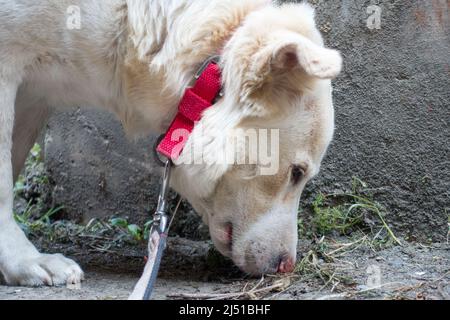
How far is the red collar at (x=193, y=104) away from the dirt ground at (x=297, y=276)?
0.61 meters

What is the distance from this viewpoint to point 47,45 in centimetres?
333

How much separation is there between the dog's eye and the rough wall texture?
0.71 m

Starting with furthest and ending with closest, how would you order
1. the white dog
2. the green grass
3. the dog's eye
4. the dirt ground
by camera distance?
the green grass, the dog's eye, the white dog, the dirt ground

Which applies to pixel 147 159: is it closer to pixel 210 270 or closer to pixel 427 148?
pixel 210 270

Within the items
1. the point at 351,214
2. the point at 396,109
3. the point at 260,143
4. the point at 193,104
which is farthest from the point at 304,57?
the point at 351,214

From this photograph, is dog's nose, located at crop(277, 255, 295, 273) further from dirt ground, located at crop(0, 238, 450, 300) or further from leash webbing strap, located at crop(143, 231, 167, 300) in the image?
leash webbing strap, located at crop(143, 231, 167, 300)

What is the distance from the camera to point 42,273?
10.6 ft

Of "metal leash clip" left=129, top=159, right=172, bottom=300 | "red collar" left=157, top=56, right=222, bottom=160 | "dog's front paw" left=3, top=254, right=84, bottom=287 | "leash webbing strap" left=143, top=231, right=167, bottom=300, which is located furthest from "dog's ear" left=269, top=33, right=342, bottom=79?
"dog's front paw" left=3, top=254, right=84, bottom=287

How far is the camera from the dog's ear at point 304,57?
280 centimetres

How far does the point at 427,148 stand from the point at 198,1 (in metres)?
1.43

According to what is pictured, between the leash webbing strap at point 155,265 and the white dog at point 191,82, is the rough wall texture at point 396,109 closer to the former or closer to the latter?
the white dog at point 191,82

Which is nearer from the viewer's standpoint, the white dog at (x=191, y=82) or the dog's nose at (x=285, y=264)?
the white dog at (x=191, y=82)

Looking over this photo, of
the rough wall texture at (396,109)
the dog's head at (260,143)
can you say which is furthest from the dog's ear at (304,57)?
the rough wall texture at (396,109)

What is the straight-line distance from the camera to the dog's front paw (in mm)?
3223
